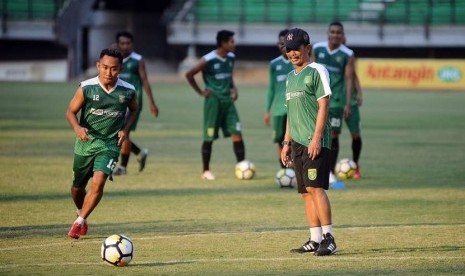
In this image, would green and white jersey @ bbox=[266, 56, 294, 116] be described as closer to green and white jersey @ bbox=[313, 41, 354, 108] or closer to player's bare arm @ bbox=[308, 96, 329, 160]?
green and white jersey @ bbox=[313, 41, 354, 108]

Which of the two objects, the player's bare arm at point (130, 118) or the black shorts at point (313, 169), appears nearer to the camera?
the black shorts at point (313, 169)

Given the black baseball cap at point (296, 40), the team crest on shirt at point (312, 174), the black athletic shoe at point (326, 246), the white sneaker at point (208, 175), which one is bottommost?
the white sneaker at point (208, 175)

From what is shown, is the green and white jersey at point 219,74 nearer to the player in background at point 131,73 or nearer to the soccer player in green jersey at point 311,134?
the player in background at point 131,73

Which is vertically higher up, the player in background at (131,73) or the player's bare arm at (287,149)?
the player's bare arm at (287,149)

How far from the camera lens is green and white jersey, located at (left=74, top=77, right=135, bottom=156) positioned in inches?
442

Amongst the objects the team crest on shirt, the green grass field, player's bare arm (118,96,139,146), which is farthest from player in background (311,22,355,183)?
the team crest on shirt

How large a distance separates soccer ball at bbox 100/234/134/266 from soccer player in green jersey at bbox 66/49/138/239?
1.66m

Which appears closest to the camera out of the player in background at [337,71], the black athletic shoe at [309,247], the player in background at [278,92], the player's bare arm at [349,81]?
the black athletic shoe at [309,247]

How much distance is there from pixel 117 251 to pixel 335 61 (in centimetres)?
783

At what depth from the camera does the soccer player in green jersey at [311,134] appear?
393 inches

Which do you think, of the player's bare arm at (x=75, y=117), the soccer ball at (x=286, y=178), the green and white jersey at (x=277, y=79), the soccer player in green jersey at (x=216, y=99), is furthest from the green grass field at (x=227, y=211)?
the green and white jersey at (x=277, y=79)

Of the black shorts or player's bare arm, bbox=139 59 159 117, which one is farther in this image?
player's bare arm, bbox=139 59 159 117

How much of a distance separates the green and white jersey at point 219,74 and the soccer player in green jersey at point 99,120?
581 cm

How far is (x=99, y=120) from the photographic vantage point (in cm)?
1129
